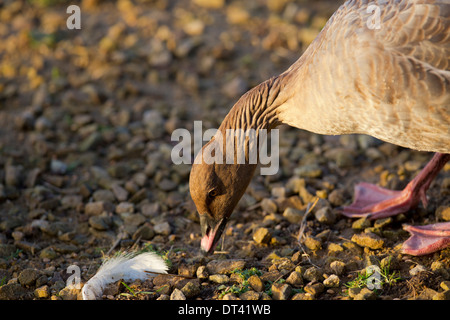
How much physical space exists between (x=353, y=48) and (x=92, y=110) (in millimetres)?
4109

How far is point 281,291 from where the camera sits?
3928 millimetres

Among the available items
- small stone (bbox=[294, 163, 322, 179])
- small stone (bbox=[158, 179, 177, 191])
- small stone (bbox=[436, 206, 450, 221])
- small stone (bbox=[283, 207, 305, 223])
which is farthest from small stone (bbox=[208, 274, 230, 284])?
small stone (bbox=[436, 206, 450, 221])

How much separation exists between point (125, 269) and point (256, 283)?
1083 millimetres

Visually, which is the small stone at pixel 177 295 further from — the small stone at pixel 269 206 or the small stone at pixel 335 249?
the small stone at pixel 269 206

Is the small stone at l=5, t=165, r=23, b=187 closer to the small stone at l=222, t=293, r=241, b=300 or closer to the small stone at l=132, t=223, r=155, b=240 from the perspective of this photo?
the small stone at l=132, t=223, r=155, b=240

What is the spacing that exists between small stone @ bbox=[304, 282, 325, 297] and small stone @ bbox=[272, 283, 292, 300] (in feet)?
0.44

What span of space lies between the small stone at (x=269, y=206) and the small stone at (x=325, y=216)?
1.47ft

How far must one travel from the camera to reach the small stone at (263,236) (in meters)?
4.76

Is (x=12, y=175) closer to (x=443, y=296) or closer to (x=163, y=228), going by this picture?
(x=163, y=228)

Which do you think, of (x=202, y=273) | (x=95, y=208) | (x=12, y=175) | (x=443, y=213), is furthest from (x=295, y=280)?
(x=12, y=175)

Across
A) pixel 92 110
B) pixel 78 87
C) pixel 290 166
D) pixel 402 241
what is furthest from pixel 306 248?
pixel 78 87

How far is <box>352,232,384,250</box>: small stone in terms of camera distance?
448 centimetres

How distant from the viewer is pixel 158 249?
483cm
